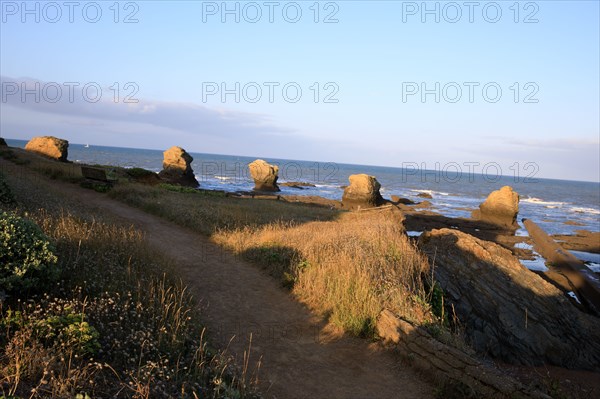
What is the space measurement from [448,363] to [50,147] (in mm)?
41666

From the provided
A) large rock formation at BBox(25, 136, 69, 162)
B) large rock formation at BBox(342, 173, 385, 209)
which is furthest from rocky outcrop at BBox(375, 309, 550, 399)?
large rock formation at BBox(25, 136, 69, 162)

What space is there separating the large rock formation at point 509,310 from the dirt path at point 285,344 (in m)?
3.79

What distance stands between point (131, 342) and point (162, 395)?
133 cm

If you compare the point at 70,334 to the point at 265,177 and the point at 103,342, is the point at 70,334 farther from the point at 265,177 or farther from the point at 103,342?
the point at 265,177

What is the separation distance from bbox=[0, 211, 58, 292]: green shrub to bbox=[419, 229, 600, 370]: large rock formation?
324 inches

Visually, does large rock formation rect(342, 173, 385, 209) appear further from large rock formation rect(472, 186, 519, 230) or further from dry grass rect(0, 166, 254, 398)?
dry grass rect(0, 166, 254, 398)

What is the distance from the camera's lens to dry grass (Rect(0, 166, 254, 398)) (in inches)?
177

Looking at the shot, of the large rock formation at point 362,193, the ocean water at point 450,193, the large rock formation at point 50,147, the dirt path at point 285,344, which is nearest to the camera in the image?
the dirt path at point 285,344

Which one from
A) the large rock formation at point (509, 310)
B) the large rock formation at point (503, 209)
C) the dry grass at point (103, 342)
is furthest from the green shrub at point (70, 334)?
the large rock formation at point (503, 209)

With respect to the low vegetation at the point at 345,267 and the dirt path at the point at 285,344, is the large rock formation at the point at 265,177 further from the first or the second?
the dirt path at the point at 285,344

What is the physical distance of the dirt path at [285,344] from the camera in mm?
6535

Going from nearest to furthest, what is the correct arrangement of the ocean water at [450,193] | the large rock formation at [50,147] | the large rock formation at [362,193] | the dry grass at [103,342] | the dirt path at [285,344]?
the dry grass at [103,342] < the dirt path at [285,344] < the large rock formation at [50,147] < the large rock formation at [362,193] < the ocean water at [450,193]

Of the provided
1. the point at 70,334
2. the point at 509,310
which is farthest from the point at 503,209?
the point at 70,334

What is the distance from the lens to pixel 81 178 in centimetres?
2588
